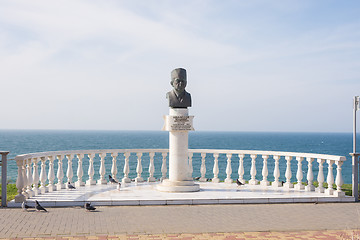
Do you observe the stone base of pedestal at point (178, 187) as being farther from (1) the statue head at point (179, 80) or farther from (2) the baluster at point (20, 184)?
(2) the baluster at point (20, 184)

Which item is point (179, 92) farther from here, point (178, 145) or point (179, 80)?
point (178, 145)

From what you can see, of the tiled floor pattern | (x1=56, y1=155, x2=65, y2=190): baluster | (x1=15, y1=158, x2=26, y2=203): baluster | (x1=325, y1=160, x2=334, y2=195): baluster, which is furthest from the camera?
(x1=56, y1=155, x2=65, y2=190): baluster

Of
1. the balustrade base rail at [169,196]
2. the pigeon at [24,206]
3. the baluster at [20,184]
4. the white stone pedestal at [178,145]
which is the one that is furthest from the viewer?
the white stone pedestal at [178,145]

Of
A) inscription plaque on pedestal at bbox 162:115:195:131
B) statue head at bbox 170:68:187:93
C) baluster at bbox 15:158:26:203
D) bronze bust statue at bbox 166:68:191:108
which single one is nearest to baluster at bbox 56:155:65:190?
baluster at bbox 15:158:26:203

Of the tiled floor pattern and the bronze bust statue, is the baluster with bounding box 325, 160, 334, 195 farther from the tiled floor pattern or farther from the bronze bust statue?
the bronze bust statue

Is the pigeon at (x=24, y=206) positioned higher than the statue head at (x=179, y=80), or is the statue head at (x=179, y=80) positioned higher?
the statue head at (x=179, y=80)

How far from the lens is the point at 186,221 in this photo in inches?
352

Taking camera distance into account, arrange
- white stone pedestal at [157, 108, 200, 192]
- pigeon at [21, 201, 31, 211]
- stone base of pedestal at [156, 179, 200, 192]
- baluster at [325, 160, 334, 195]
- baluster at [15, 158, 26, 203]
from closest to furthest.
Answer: pigeon at [21, 201, 31, 211]
baluster at [15, 158, 26, 203]
baluster at [325, 160, 334, 195]
stone base of pedestal at [156, 179, 200, 192]
white stone pedestal at [157, 108, 200, 192]

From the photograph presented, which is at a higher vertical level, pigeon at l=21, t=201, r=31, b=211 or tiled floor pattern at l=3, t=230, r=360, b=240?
pigeon at l=21, t=201, r=31, b=211

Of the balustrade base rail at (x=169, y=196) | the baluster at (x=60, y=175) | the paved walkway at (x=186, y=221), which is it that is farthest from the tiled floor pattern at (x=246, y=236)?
the baluster at (x=60, y=175)

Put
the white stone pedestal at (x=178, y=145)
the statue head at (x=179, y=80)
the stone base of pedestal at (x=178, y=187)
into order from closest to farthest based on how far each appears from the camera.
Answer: the stone base of pedestal at (x=178, y=187) < the white stone pedestal at (x=178, y=145) < the statue head at (x=179, y=80)

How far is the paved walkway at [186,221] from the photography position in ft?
25.8

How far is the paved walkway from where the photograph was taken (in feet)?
25.8

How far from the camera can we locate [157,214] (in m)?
9.70
